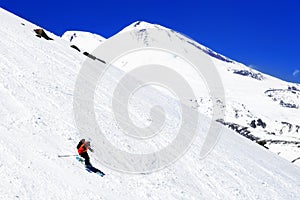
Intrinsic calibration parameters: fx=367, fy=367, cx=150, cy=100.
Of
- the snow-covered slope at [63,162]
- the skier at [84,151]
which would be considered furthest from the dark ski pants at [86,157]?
the snow-covered slope at [63,162]

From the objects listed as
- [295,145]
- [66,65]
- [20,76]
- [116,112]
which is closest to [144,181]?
[116,112]

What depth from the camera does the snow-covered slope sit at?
15.4 m

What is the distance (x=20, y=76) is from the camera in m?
26.9

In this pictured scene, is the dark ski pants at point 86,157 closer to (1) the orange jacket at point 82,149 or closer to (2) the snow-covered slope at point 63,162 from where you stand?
(1) the orange jacket at point 82,149

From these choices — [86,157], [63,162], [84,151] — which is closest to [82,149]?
[84,151]

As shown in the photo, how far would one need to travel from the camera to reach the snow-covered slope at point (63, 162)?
50.6 ft

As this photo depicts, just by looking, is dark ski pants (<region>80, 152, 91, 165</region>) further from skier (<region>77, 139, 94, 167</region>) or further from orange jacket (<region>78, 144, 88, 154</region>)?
orange jacket (<region>78, 144, 88, 154</region>)

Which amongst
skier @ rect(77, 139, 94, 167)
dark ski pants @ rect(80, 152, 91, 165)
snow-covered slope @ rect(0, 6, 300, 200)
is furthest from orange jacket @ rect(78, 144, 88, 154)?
snow-covered slope @ rect(0, 6, 300, 200)

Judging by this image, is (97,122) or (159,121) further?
(159,121)

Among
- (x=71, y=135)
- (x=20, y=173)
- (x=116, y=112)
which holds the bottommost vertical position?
(x=20, y=173)

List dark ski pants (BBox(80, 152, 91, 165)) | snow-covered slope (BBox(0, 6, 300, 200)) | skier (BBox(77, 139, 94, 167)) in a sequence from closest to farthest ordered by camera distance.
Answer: snow-covered slope (BBox(0, 6, 300, 200))
skier (BBox(77, 139, 94, 167))
dark ski pants (BBox(80, 152, 91, 165))

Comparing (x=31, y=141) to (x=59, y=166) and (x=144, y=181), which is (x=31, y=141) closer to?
(x=59, y=166)

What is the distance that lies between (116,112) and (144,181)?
34.3ft

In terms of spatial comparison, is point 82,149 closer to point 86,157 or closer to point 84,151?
point 84,151
